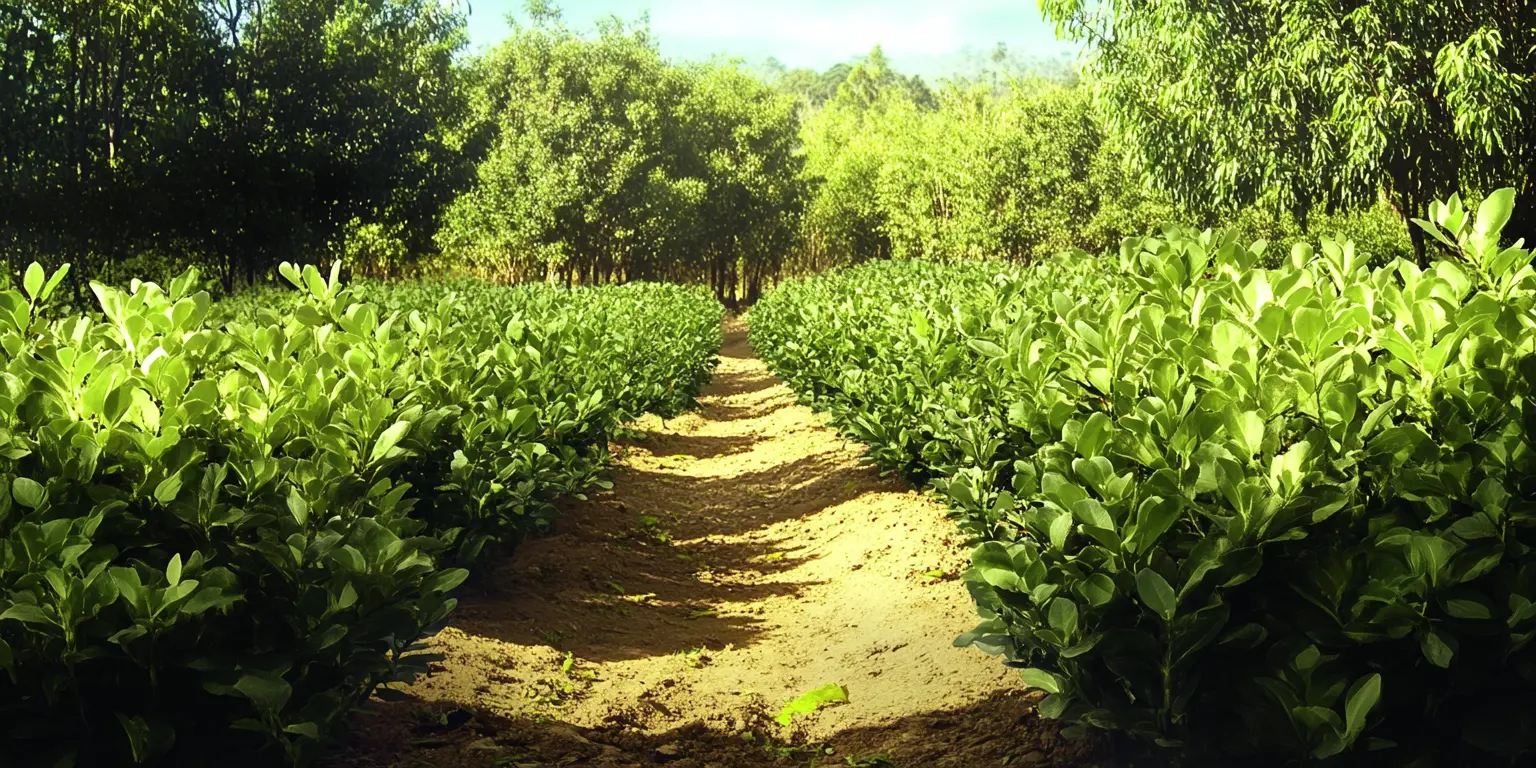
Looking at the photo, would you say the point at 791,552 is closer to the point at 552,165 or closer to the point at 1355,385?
the point at 1355,385

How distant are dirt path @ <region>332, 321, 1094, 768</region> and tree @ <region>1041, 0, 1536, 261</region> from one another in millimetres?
8005

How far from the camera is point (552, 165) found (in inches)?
1727

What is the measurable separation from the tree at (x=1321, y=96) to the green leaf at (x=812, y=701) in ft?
36.3

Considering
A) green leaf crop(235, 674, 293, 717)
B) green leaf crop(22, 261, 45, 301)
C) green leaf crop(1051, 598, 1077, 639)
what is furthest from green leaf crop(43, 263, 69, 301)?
green leaf crop(1051, 598, 1077, 639)

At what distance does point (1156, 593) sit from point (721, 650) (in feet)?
13.9

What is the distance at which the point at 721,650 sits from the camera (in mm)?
6422

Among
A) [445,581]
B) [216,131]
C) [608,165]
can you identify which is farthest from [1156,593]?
[608,165]

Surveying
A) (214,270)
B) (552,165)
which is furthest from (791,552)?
(552,165)

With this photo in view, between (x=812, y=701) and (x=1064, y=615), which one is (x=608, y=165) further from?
(x=1064, y=615)

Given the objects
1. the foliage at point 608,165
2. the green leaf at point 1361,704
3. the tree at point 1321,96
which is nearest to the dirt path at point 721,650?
the green leaf at point 1361,704

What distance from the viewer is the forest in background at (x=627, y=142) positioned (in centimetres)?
1505

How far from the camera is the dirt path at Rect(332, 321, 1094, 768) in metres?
4.29

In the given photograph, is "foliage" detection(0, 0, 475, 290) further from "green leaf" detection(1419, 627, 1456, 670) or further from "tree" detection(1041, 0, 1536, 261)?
"green leaf" detection(1419, 627, 1456, 670)

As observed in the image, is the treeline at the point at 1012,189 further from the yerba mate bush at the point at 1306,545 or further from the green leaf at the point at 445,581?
the green leaf at the point at 445,581
